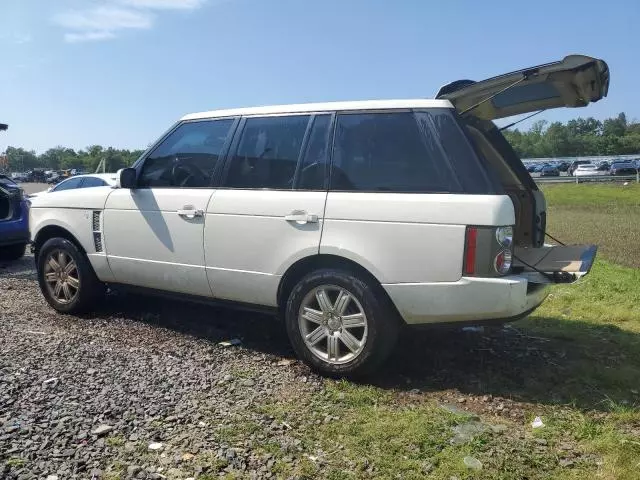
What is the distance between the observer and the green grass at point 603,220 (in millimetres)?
11086

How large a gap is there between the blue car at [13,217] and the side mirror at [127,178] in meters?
4.54

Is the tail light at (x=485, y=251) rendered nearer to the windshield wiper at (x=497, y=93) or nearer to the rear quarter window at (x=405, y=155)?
the rear quarter window at (x=405, y=155)

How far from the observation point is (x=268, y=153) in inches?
182

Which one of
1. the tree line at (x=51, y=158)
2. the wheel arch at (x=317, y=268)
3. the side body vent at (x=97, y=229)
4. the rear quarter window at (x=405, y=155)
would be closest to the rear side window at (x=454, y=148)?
the rear quarter window at (x=405, y=155)

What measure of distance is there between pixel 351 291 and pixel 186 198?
5.69 feet

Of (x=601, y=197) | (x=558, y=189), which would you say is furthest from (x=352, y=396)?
(x=558, y=189)

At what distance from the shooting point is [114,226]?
211 inches

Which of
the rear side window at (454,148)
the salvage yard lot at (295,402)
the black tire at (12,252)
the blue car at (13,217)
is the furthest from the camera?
the black tire at (12,252)

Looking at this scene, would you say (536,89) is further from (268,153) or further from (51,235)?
(51,235)

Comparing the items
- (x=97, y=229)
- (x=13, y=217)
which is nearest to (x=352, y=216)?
(x=97, y=229)

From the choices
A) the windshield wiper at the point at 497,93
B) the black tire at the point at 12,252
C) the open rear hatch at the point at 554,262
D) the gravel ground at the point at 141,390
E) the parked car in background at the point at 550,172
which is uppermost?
the parked car in background at the point at 550,172

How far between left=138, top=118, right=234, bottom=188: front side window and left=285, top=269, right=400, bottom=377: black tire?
1.38 m

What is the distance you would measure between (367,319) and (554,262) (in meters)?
1.78

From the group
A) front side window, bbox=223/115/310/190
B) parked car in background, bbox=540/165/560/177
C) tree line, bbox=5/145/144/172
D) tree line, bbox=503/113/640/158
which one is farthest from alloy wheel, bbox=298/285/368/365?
tree line, bbox=5/145/144/172
